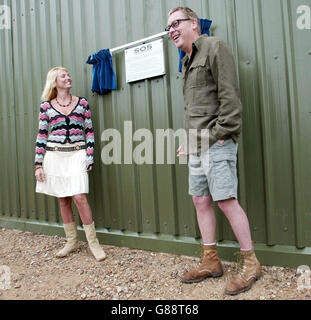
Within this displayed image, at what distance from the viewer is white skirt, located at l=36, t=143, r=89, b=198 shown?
9.34 ft

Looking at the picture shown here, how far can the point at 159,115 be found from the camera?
2.84m

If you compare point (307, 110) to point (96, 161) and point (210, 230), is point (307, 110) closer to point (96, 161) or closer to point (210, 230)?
point (210, 230)

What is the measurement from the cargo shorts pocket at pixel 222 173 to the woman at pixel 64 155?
53.3 inches

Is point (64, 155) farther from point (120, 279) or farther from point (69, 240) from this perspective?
point (120, 279)

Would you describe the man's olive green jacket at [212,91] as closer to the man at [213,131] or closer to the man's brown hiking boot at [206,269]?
the man at [213,131]

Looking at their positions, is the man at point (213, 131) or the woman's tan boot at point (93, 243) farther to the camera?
the woman's tan boot at point (93, 243)

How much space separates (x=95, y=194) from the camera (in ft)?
11.0

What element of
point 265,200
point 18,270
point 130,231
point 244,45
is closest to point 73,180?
point 130,231

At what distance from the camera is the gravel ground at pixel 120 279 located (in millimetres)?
2064

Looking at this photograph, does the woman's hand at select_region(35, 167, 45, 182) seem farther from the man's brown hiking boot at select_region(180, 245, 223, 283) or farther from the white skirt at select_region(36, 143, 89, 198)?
the man's brown hiking boot at select_region(180, 245, 223, 283)

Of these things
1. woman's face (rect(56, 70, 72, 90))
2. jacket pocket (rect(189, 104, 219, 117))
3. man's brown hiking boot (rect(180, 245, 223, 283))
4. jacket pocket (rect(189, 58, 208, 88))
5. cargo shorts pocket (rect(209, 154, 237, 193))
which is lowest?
man's brown hiking boot (rect(180, 245, 223, 283))

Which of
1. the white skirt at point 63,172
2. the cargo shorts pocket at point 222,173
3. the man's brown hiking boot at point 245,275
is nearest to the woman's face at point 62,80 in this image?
the white skirt at point 63,172

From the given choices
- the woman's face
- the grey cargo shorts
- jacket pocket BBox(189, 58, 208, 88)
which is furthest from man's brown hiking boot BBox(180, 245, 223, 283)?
the woman's face

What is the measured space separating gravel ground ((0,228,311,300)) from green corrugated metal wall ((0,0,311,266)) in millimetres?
192
